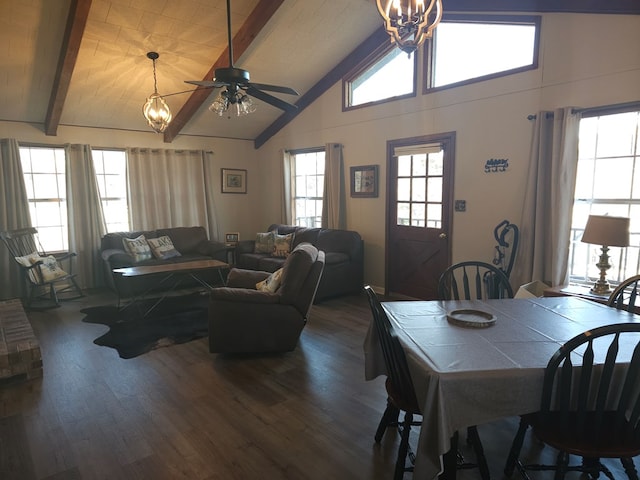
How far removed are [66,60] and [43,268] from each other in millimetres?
2607

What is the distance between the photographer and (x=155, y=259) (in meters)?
5.92

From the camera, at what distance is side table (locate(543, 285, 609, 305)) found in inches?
123

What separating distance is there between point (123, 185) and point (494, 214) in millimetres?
5447

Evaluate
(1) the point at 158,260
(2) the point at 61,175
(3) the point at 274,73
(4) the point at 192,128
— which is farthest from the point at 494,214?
(2) the point at 61,175

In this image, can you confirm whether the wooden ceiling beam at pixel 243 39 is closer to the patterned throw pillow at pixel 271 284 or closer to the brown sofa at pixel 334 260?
the brown sofa at pixel 334 260

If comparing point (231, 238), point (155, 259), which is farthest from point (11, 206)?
point (231, 238)

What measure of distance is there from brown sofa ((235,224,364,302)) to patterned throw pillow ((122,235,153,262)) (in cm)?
141

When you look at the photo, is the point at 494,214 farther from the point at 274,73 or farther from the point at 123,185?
the point at 123,185

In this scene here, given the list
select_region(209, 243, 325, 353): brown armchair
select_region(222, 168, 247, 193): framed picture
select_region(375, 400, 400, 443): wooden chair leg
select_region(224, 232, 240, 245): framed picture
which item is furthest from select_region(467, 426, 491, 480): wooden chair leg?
select_region(222, 168, 247, 193): framed picture

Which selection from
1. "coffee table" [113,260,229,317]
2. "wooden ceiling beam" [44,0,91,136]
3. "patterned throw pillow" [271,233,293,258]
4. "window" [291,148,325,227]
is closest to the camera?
"wooden ceiling beam" [44,0,91,136]

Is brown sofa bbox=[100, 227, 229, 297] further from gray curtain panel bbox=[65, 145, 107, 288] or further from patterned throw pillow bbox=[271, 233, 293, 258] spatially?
patterned throw pillow bbox=[271, 233, 293, 258]

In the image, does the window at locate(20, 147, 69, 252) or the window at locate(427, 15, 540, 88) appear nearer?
the window at locate(427, 15, 540, 88)

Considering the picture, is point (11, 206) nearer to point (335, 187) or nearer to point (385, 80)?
point (335, 187)

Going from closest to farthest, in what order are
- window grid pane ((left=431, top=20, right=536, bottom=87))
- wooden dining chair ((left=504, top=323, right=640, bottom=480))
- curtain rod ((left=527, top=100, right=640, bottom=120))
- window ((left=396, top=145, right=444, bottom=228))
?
wooden dining chair ((left=504, top=323, right=640, bottom=480))
curtain rod ((left=527, top=100, right=640, bottom=120))
window grid pane ((left=431, top=20, right=536, bottom=87))
window ((left=396, top=145, right=444, bottom=228))
